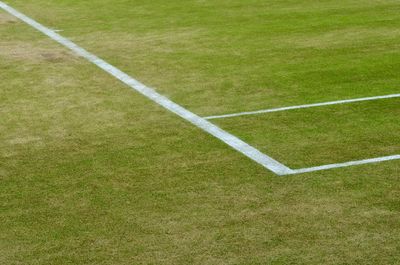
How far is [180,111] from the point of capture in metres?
10.9

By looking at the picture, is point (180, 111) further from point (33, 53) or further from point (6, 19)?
point (6, 19)

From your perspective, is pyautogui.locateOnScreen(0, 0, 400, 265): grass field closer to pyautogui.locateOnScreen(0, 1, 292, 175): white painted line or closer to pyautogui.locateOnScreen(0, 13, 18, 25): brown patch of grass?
pyautogui.locateOnScreen(0, 1, 292, 175): white painted line

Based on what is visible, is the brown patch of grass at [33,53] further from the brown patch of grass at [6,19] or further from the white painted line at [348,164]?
the white painted line at [348,164]

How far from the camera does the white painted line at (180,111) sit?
29.2ft

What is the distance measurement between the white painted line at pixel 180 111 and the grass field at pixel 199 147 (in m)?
0.10

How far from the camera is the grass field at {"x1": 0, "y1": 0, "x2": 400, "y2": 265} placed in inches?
275

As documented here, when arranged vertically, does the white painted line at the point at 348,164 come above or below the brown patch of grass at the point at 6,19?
above

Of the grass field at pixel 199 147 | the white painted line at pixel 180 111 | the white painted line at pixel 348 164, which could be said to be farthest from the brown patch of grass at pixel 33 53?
the white painted line at pixel 348 164

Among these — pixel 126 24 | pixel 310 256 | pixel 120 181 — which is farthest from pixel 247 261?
pixel 126 24

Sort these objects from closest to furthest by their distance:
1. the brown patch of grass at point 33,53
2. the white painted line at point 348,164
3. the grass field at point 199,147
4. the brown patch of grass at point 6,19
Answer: the grass field at point 199,147 < the white painted line at point 348,164 < the brown patch of grass at point 33,53 < the brown patch of grass at point 6,19

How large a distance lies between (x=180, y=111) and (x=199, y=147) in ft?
5.03

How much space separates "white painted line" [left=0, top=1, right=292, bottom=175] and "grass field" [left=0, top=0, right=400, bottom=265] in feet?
0.34

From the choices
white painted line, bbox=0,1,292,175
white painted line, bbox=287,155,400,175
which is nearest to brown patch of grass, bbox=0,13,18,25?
white painted line, bbox=0,1,292,175

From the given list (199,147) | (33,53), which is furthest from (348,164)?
(33,53)
